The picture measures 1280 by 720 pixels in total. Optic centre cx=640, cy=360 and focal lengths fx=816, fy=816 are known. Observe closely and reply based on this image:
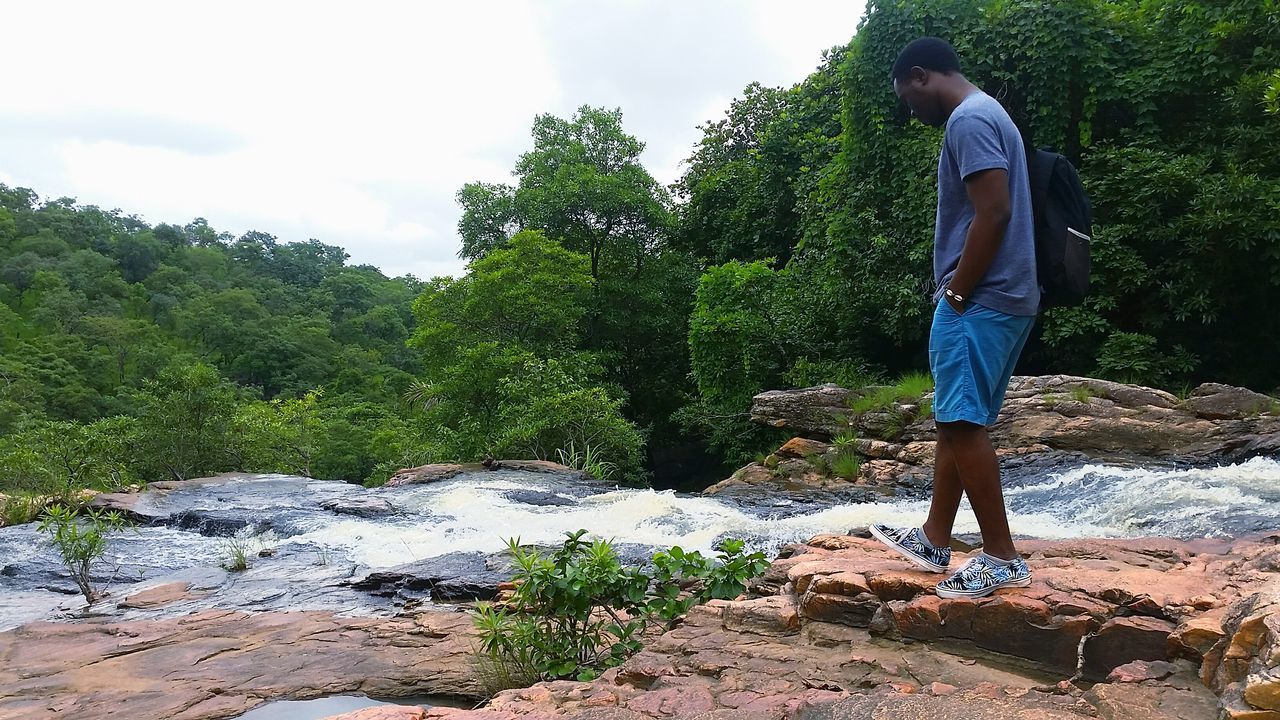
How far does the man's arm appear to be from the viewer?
2.57m

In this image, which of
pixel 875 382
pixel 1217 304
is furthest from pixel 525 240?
pixel 1217 304

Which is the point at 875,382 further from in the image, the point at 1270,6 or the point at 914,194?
the point at 1270,6

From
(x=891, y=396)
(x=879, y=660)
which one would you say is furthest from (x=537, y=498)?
(x=879, y=660)

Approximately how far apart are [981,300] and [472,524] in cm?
701

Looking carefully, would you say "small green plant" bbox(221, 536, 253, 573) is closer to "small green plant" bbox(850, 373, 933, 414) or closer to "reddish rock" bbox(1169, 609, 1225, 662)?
"reddish rock" bbox(1169, 609, 1225, 662)

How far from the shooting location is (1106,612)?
2.56m

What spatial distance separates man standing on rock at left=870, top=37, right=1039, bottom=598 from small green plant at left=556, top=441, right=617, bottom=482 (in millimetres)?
11032

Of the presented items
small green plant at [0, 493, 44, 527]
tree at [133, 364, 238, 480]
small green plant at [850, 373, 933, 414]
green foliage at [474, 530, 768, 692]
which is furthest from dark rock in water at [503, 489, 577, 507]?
tree at [133, 364, 238, 480]

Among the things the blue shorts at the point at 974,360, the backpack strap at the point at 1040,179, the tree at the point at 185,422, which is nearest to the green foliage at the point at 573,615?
the blue shorts at the point at 974,360

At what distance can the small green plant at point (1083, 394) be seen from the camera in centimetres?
939

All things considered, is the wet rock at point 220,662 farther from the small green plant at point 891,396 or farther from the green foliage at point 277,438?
the green foliage at point 277,438

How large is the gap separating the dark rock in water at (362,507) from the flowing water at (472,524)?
0.10 ft

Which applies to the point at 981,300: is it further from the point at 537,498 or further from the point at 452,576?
the point at 537,498

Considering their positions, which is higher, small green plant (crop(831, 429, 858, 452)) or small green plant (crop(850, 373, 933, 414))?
small green plant (crop(850, 373, 933, 414))
